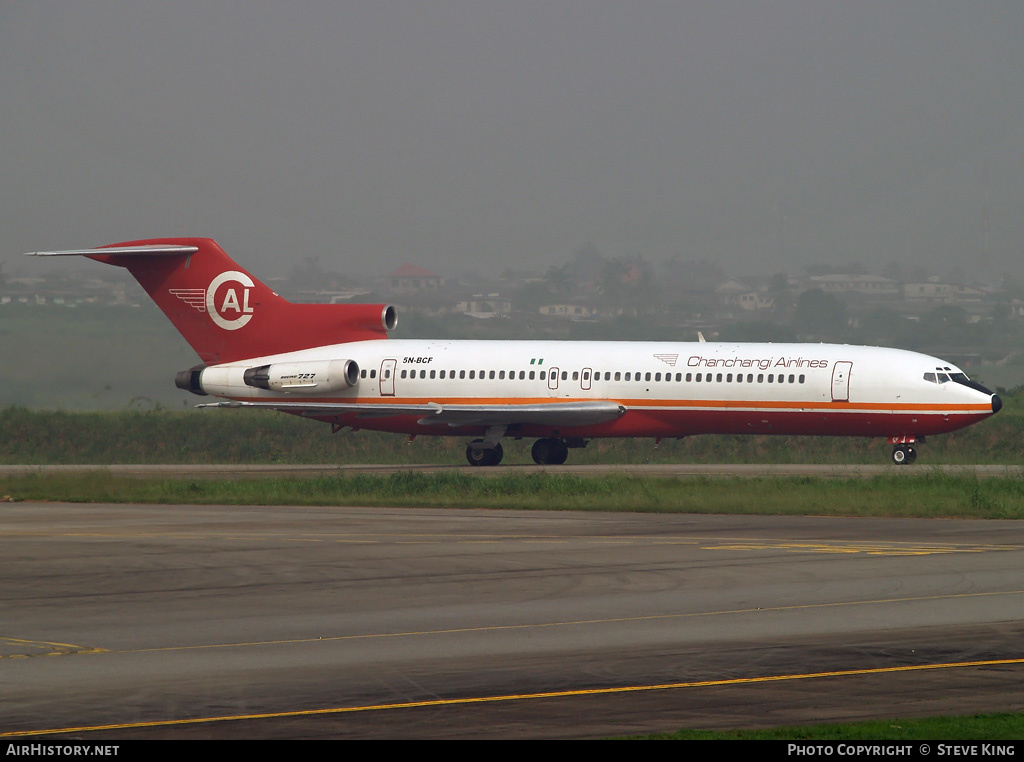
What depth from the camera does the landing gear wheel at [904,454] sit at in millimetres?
40031

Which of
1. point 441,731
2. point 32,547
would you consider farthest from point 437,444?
point 441,731

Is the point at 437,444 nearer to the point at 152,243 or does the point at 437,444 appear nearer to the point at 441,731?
the point at 152,243

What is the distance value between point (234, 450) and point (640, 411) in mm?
18283

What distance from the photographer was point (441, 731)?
32.4 ft

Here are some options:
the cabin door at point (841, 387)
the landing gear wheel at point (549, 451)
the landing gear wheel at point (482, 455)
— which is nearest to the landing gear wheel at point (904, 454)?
the cabin door at point (841, 387)

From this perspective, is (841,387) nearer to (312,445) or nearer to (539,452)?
(539,452)

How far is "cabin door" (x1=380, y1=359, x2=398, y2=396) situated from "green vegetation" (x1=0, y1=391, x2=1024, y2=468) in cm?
482

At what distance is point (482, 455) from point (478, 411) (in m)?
2.18

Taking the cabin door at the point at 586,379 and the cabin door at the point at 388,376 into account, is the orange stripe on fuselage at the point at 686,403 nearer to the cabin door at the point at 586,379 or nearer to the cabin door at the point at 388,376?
the cabin door at the point at 388,376

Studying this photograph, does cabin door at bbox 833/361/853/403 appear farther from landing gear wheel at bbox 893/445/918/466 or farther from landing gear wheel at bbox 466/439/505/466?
landing gear wheel at bbox 466/439/505/466

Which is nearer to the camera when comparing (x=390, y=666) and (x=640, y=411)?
(x=390, y=666)

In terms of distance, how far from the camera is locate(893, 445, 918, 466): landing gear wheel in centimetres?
4003

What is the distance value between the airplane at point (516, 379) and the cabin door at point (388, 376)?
0.03 meters
